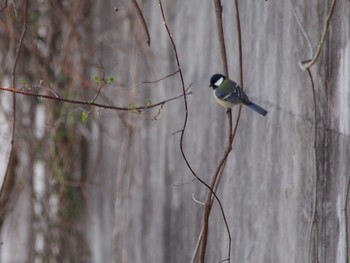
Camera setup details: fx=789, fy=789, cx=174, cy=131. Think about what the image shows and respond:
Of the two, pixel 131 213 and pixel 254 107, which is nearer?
pixel 254 107

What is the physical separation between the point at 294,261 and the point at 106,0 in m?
3.05

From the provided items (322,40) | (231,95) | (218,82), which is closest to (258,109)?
(231,95)

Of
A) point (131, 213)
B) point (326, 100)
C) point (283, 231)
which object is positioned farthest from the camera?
point (131, 213)

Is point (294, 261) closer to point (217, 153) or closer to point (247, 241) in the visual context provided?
point (247, 241)

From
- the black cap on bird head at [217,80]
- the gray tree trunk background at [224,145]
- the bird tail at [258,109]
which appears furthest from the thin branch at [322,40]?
the black cap on bird head at [217,80]

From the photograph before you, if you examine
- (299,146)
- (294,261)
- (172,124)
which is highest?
(172,124)

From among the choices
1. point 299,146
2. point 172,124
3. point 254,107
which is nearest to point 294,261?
point 299,146

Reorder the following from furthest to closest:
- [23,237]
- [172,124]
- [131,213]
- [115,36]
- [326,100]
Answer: [23,237] < [115,36] < [131,213] < [172,124] < [326,100]

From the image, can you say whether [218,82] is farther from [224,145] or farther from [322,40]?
[322,40]

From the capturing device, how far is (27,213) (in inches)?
215

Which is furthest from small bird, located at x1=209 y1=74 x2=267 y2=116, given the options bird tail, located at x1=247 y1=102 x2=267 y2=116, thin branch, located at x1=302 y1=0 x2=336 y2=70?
thin branch, located at x1=302 y1=0 x2=336 y2=70

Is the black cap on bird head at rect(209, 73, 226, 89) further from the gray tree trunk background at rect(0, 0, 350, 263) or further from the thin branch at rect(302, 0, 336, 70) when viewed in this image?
the thin branch at rect(302, 0, 336, 70)

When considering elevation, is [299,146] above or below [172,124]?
below

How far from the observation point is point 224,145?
11.3 ft
